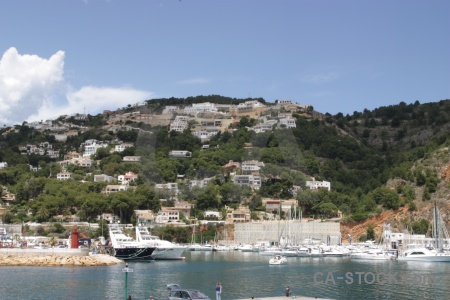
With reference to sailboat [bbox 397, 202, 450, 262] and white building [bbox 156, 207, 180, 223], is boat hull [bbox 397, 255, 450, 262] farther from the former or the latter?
white building [bbox 156, 207, 180, 223]

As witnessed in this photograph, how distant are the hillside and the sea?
138 ft

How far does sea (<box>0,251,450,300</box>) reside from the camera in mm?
39688

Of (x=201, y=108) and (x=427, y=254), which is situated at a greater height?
(x=201, y=108)

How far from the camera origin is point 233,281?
47969 millimetres

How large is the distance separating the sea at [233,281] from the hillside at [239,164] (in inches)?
1657

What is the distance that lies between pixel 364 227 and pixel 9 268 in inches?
2321

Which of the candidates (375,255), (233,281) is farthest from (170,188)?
(233,281)

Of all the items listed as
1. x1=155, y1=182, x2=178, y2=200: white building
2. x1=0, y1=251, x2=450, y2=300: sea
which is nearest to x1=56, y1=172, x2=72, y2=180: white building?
x1=155, y1=182, x2=178, y2=200: white building

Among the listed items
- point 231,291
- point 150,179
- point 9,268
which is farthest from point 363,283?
point 150,179

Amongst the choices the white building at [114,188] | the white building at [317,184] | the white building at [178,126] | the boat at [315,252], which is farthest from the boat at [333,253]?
the white building at [178,126]

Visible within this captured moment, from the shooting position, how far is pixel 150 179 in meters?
127

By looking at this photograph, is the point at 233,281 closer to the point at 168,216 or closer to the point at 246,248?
the point at 246,248

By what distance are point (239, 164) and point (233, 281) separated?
8608 cm

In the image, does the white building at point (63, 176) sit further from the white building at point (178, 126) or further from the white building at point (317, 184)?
the white building at point (317, 184)
